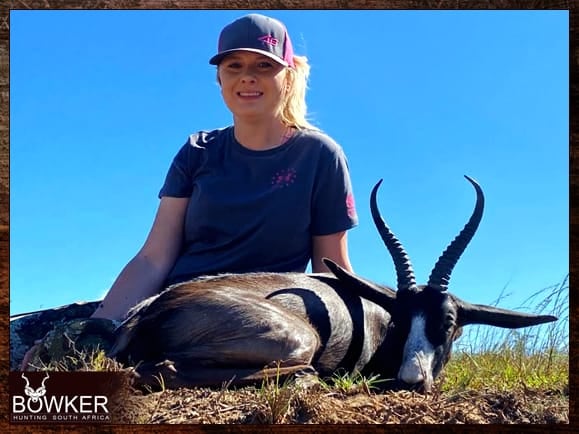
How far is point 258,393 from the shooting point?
4797mm

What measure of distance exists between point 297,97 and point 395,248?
2.96ft

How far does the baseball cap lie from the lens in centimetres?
506

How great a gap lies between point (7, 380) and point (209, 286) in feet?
→ 3.54

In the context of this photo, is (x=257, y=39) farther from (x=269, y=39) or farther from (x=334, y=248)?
(x=334, y=248)

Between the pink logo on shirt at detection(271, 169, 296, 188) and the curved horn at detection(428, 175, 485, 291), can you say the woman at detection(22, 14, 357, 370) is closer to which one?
the pink logo on shirt at detection(271, 169, 296, 188)

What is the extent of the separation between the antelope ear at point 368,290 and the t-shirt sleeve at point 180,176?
817 millimetres

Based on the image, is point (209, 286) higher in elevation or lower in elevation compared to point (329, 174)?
lower

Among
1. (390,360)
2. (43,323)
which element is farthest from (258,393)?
(43,323)

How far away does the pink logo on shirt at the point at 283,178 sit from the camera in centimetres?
543

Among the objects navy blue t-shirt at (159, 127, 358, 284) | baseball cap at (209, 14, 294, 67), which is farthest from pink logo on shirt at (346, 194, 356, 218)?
baseball cap at (209, 14, 294, 67)

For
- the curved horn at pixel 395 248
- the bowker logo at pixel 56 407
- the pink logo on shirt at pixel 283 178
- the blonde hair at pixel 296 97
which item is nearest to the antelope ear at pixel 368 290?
the curved horn at pixel 395 248

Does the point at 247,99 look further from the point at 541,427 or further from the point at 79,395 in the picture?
the point at 541,427

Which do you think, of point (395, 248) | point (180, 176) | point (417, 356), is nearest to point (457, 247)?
point (395, 248)

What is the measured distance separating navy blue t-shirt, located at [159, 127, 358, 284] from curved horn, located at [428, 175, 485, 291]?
49 centimetres
